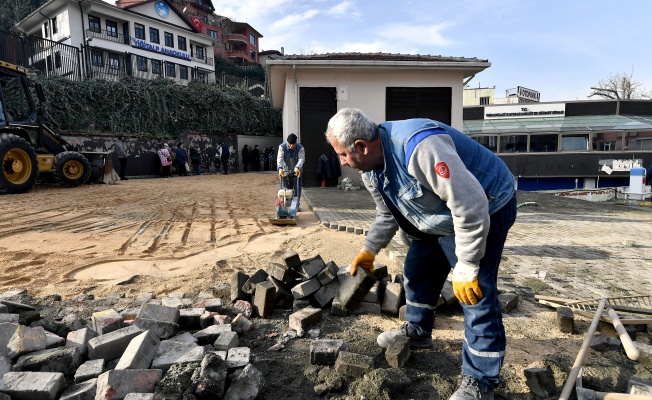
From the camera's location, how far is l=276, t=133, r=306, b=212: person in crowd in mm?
7797

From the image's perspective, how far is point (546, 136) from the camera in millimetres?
23078

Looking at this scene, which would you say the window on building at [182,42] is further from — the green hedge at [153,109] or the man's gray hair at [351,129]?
the man's gray hair at [351,129]

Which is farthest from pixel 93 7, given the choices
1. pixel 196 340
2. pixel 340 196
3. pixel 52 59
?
pixel 196 340

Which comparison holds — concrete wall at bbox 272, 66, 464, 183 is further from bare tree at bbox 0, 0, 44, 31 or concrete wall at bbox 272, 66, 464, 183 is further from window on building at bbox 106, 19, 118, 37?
bare tree at bbox 0, 0, 44, 31

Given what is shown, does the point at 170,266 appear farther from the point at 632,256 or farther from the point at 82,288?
the point at 632,256

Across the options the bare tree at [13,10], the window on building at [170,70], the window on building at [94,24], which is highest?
the bare tree at [13,10]

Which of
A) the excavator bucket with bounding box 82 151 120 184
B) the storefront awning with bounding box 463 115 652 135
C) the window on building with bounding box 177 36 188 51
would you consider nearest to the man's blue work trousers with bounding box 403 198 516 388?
the excavator bucket with bounding box 82 151 120 184

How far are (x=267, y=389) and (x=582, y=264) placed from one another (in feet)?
14.0

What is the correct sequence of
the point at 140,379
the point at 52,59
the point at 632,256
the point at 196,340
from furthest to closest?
the point at 52,59 < the point at 632,256 < the point at 196,340 < the point at 140,379

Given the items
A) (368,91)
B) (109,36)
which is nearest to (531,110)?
(368,91)

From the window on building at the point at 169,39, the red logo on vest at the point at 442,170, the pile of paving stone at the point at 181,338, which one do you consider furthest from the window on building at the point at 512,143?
the window on building at the point at 169,39

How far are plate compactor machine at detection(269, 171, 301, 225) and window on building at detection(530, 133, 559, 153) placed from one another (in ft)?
65.1

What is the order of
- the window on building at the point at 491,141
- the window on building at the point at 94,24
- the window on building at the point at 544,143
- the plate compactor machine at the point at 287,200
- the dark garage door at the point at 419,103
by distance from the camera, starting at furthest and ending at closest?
1. the window on building at the point at 94,24
2. the window on building at the point at 491,141
3. the window on building at the point at 544,143
4. the dark garage door at the point at 419,103
5. the plate compactor machine at the point at 287,200

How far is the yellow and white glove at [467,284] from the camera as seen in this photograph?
1932 mm
